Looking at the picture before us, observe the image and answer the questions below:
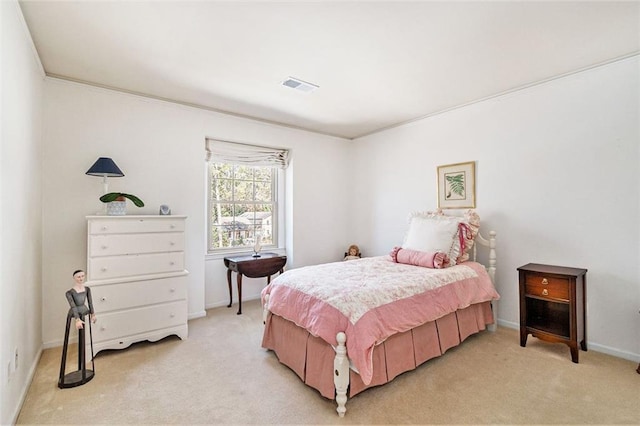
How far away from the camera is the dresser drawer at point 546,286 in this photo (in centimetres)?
249

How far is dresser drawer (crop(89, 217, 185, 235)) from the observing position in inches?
102

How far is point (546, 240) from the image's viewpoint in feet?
9.64

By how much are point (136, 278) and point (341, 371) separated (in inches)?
79.9

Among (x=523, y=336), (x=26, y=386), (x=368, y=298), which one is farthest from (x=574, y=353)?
(x=26, y=386)

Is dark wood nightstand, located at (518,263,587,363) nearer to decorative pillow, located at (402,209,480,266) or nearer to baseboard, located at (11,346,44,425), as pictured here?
decorative pillow, located at (402,209,480,266)

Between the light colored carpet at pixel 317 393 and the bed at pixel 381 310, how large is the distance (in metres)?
0.13

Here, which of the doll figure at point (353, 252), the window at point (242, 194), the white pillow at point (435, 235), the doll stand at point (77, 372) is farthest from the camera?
the doll figure at point (353, 252)

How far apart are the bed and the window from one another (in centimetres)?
Answer: 177

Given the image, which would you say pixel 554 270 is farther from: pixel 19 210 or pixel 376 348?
pixel 19 210

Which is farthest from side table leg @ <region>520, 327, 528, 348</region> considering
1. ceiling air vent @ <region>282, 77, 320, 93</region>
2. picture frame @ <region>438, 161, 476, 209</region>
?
ceiling air vent @ <region>282, 77, 320, 93</region>

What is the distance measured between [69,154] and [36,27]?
3.77 ft

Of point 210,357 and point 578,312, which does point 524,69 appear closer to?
point 578,312

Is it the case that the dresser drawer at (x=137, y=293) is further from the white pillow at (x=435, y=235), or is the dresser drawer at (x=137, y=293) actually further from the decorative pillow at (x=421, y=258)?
the white pillow at (x=435, y=235)

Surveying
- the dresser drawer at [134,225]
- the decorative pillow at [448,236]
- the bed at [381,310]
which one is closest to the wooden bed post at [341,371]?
the bed at [381,310]
